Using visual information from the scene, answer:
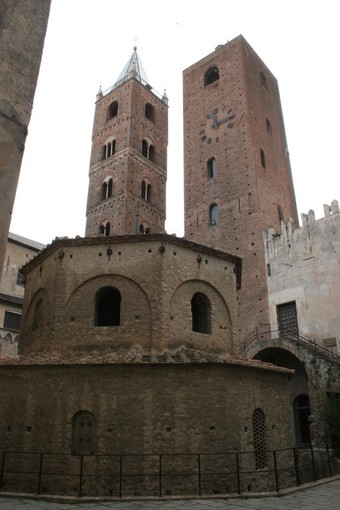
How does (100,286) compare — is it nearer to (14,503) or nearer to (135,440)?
(135,440)

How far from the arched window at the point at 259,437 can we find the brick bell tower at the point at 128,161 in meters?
18.7

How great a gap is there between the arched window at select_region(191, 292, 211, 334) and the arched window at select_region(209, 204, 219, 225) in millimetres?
13807

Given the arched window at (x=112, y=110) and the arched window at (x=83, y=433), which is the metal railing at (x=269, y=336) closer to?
the arched window at (x=83, y=433)

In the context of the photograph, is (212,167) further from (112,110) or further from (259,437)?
(259,437)

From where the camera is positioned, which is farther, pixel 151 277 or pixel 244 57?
pixel 244 57

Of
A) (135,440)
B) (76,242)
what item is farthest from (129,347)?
(76,242)

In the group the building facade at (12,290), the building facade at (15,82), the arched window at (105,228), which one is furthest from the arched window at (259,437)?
the arched window at (105,228)

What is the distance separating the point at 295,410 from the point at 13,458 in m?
14.2

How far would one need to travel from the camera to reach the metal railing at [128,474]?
1048 cm

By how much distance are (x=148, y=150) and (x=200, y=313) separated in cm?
2238

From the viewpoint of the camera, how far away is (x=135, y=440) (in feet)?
36.0

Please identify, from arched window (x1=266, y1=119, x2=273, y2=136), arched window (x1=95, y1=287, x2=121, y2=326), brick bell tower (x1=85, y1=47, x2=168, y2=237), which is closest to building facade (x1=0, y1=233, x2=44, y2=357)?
brick bell tower (x1=85, y1=47, x2=168, y2=237)

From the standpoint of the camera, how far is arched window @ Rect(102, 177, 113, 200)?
106 feet

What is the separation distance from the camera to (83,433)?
11.4m
